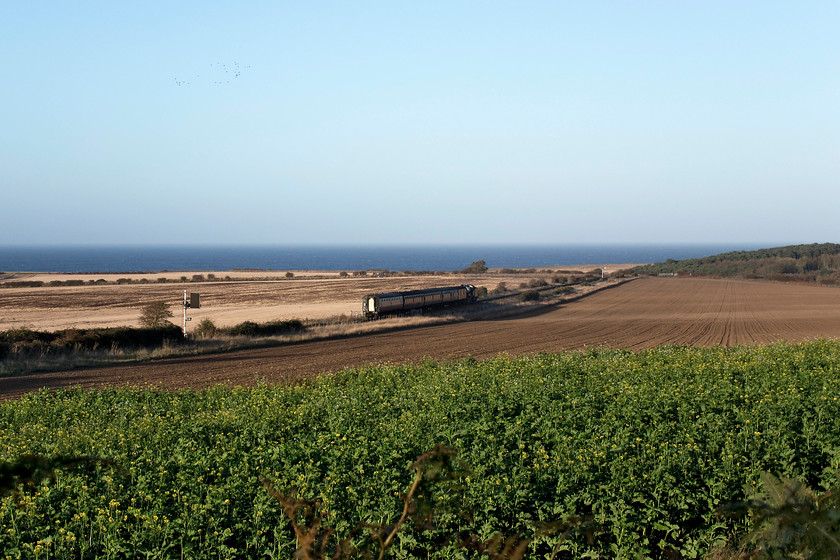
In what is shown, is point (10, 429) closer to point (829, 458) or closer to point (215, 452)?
point (215, 452)

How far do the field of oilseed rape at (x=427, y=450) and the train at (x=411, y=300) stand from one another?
34781mm

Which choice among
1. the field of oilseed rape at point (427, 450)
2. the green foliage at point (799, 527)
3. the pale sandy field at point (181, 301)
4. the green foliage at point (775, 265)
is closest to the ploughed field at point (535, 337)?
the field of oilseed rape at point (427, 450)

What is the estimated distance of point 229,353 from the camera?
3072cm

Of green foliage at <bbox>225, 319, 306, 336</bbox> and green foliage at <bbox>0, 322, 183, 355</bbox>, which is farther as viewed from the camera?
green foliage at <bbox>225, 319, 306, 336</bbox>

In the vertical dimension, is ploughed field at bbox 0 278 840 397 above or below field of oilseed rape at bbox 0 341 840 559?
below

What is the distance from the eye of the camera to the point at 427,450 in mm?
7477

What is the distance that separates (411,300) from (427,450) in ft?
142

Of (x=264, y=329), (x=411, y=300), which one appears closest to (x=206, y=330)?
(x=264, y=329)

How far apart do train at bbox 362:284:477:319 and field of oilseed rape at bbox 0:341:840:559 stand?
114ft

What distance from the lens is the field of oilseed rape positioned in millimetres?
6363

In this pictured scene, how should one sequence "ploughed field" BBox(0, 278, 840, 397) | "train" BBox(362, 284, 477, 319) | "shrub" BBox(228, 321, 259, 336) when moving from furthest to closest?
"train" BBox(362, 284, 477, 319)
"shrub" BBox(228, 321, 259, 336)
"ploughed field" BBox(0, 278, 840, 397)

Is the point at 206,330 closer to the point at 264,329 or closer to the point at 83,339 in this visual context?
the point at 264,329

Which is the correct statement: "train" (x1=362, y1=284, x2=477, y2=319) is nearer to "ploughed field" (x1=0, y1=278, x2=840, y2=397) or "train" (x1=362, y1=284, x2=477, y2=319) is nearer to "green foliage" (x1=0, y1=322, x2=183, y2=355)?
"ploughed field" (x1=0, y1=278, x2=840, y2=397)

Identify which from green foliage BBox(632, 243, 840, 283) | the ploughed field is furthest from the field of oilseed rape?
green foliage BBox(632, 243, 840, 283)
